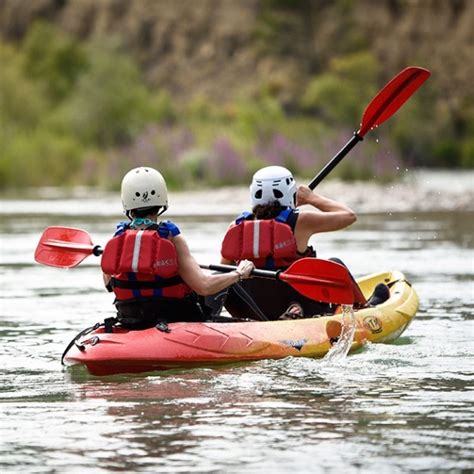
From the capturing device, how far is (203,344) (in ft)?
24.8

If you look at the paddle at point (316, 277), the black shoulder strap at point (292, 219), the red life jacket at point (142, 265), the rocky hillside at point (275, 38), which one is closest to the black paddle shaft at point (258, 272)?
the paddle at point (316, 277)

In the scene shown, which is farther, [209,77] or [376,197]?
[209,77]

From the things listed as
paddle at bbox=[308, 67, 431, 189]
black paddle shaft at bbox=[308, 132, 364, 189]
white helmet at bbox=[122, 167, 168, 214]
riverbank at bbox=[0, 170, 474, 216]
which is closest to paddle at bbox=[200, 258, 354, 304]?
white helmet at bbox=[122, 167, 168, 214]

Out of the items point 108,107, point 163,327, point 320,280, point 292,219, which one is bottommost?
point 163,327

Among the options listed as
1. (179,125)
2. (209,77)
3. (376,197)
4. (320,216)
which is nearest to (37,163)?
(179,125)

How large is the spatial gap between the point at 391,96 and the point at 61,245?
3.23 m

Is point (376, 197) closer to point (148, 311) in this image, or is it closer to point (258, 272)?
point (258, 272)

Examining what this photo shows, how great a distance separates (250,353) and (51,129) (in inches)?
1498

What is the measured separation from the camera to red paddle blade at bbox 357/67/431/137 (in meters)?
10.7

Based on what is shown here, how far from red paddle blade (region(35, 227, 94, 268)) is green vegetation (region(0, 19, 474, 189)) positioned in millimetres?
18439

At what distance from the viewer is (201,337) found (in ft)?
24.9

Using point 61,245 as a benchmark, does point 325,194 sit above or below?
above

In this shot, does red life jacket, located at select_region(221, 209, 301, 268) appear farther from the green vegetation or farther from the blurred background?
the blurred background

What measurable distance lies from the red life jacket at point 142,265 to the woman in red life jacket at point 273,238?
2.32 ft
